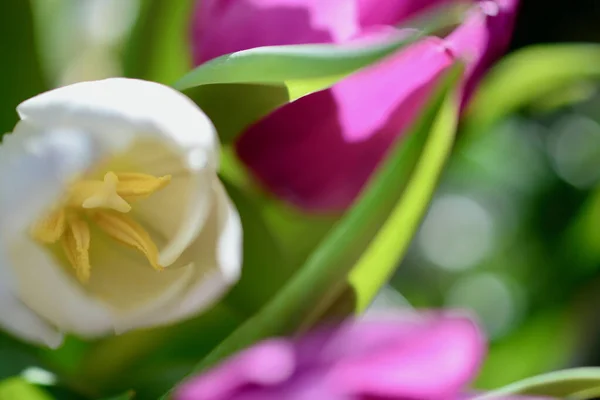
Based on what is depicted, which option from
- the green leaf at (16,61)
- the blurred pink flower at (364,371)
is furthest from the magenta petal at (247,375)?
the green leaf at (16,61)

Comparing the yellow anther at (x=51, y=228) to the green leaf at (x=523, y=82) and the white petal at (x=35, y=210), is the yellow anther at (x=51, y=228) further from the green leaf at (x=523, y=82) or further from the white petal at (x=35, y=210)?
the green leaf at (x=523, y=82)

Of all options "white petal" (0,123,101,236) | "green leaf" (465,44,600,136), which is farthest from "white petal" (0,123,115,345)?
"green leaf" (465,44,600,136)

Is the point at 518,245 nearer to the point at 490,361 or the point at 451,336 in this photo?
the point at 490,361

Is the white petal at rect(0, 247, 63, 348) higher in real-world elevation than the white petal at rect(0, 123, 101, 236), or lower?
lower

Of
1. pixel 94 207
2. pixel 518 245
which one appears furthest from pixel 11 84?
pixel 518 245

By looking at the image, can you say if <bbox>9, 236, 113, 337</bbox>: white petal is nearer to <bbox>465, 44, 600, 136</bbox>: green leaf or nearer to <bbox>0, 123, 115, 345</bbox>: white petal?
<bbox>0, 123, 115, 345</bbox>: white petal

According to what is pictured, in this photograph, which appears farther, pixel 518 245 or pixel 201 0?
pixel 518 245
